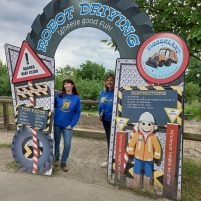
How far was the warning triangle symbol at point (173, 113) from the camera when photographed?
429cm

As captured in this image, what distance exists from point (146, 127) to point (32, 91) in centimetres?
217

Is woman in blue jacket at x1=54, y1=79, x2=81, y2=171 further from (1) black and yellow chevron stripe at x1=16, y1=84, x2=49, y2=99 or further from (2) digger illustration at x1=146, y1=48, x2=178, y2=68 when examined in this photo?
(2) digger illustration at x1=146, y1=48, x2=178, y2=68

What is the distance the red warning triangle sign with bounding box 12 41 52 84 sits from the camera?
5.28 m

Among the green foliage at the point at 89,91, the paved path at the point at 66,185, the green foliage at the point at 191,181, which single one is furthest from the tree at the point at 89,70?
the green foliage at the point at 191,181

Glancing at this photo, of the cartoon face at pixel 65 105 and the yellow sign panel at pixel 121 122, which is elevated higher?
the cartoon face at pixel 65 105

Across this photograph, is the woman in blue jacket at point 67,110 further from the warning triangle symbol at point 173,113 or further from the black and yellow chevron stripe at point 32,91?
the warning triangle symbol at point 173,113

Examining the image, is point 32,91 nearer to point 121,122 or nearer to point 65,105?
point 65,105

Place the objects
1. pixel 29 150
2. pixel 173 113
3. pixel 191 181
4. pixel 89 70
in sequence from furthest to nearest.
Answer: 1. pixel 89 70
2. pixel 29 150
3. pixel 191 181
4. pixel 173 113

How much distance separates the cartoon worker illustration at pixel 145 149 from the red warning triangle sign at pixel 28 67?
1.85m

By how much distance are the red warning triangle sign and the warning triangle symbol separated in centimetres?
214

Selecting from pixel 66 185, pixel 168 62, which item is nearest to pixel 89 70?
pixel 66 185

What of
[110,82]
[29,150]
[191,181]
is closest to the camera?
[191,181]

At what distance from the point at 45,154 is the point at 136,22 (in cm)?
272

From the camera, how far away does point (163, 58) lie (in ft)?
14.4
